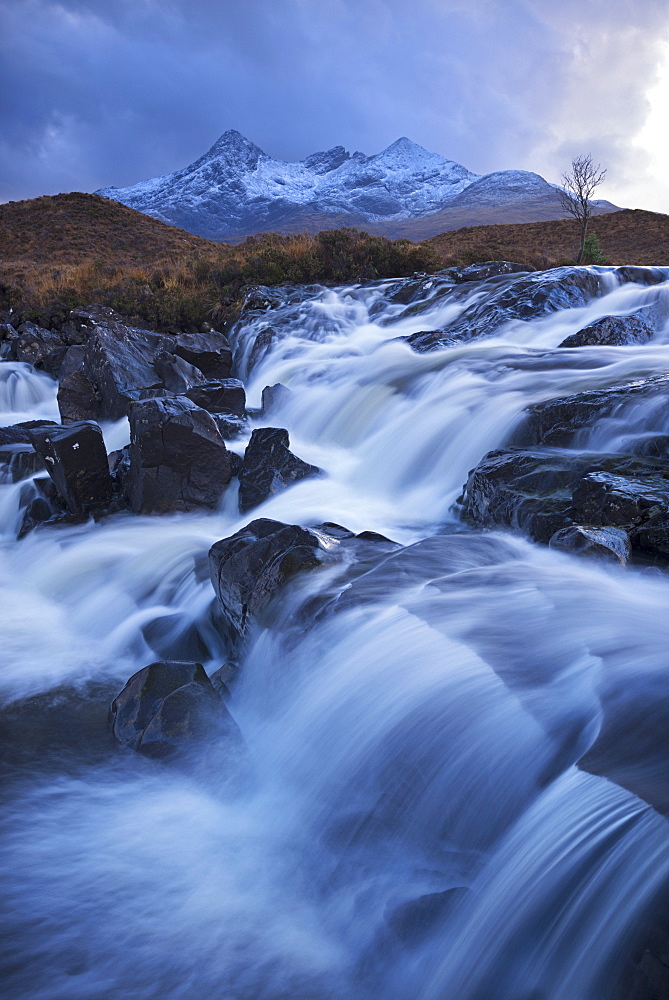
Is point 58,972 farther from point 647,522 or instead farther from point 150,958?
point 647,522

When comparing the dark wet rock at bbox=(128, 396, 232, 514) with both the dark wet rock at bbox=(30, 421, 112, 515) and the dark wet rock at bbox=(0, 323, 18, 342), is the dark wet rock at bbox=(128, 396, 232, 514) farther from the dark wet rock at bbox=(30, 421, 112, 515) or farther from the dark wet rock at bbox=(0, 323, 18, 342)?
the dark wet rock at bbox=(0, 323, 18, 342)

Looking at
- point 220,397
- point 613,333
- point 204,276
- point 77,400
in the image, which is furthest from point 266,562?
point 204,276

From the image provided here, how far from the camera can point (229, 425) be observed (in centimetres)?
952

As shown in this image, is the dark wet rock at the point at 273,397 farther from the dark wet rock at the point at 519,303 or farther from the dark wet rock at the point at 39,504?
the dark wet rock at the point at 39,504

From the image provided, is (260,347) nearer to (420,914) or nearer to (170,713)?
(170,713)

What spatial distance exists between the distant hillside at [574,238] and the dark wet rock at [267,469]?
72.5ft

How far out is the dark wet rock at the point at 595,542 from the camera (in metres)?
4.21

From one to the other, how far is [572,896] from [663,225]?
38.0 meters

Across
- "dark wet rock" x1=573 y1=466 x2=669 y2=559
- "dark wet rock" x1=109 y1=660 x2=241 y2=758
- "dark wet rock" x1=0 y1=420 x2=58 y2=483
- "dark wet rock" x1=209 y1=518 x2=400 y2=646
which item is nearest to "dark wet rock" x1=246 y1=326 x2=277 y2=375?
"dark wet rock" x1=0 y1=420 x2=58 y2=483

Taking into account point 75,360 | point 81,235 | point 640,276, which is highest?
point 81,235

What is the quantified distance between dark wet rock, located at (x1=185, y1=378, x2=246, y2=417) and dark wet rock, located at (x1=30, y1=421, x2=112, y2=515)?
303 cm

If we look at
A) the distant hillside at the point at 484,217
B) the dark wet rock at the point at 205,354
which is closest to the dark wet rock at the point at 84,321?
the dark wet rock at the point at 205,354

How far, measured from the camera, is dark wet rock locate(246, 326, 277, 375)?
47.1ft

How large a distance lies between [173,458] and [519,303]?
910 cm
